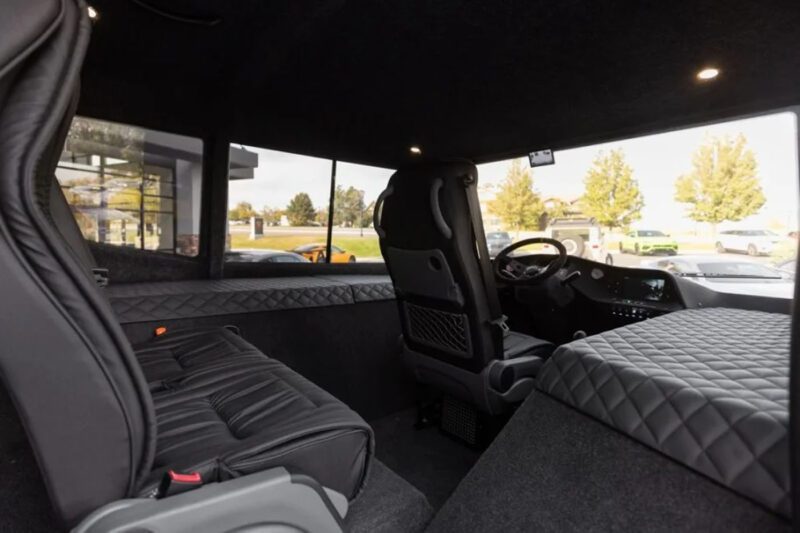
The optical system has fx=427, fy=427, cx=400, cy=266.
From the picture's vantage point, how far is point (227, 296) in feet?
7.61

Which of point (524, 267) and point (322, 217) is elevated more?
point (322, 217)

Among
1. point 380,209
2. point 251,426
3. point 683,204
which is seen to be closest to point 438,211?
point 380,209

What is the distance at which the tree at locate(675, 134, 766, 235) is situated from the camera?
7.13 feet

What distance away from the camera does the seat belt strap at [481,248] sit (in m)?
1.65

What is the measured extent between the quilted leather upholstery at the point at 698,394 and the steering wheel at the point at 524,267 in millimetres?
861

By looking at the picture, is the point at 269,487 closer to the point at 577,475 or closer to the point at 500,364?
the point at 577,475

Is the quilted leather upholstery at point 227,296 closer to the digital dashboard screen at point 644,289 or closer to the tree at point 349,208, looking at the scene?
the tree at point 349,208

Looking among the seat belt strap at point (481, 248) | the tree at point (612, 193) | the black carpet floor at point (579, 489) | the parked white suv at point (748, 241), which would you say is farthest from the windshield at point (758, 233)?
the black carpet floor at point (579, 489)

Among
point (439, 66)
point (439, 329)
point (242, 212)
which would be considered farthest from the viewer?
point (242, 212)

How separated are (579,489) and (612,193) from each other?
237 centimetres

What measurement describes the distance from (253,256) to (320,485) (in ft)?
8.32

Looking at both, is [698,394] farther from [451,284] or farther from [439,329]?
[439,329]

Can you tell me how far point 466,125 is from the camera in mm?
Result: 3148

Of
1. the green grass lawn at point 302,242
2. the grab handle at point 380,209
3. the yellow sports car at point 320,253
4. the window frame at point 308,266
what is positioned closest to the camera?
the grab handle at point 380,209
